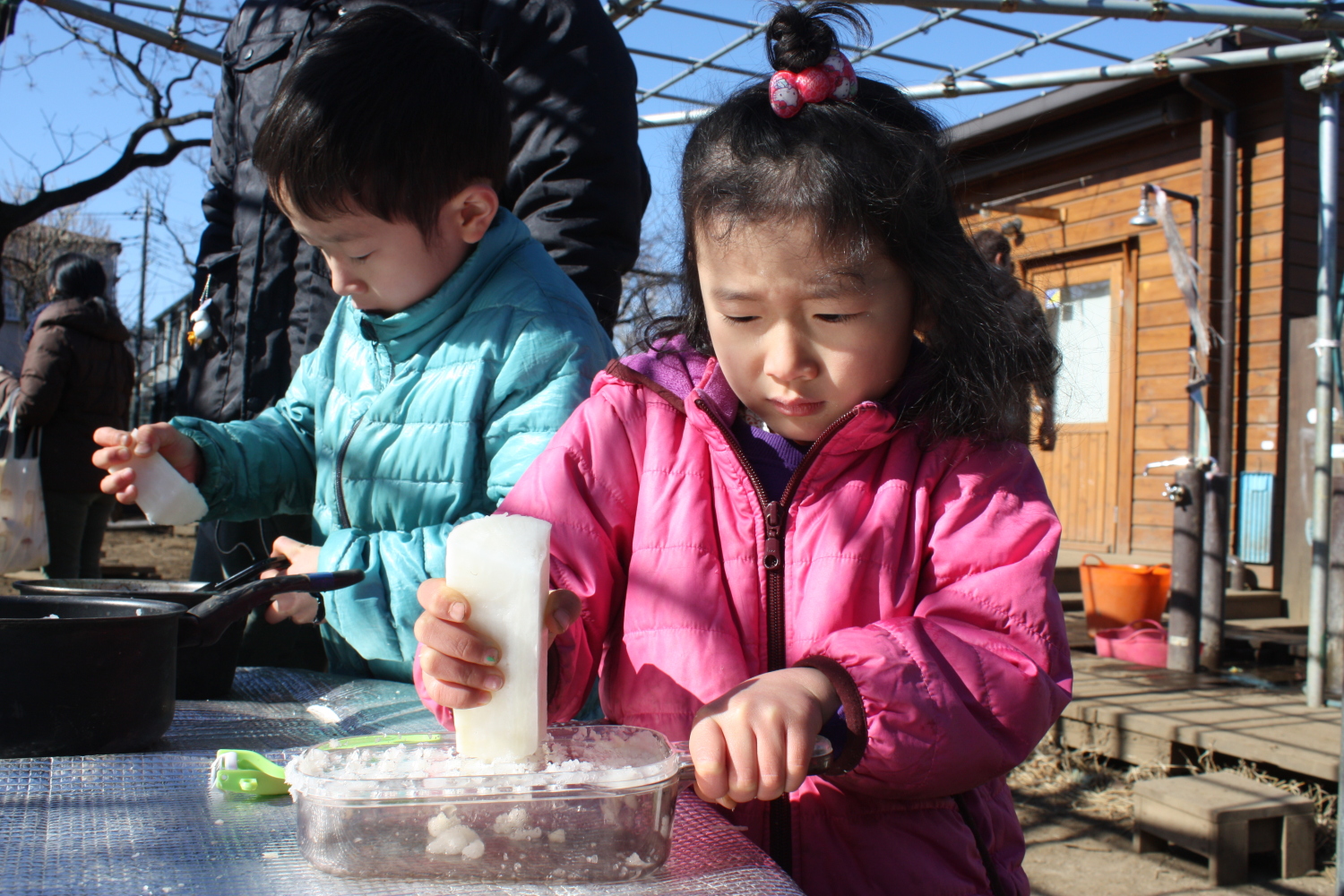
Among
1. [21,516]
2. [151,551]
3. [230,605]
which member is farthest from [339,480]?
[151,551]

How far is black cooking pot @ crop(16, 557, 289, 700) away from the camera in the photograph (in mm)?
1269

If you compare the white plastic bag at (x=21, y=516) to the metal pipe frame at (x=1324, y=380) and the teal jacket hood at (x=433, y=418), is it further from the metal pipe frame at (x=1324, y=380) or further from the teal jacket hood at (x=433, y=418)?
the metal pipe frame at (x=1324, y=380)

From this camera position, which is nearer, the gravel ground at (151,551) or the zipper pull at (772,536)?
the zipper pull at (772,536)

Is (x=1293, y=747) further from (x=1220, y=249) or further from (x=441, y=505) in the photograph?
(x=1220, y=249)

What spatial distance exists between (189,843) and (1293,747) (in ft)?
12.4

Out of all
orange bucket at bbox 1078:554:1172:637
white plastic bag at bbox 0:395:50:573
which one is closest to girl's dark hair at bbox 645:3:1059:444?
Result: white plastic bag at bbox 0:395:50:573

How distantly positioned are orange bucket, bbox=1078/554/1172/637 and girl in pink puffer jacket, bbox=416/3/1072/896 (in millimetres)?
4601

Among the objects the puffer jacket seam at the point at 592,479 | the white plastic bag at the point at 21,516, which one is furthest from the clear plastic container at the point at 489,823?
the white plastic bag at the point at 21,516

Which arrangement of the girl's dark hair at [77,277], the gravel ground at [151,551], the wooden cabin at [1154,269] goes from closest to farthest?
the girl's dark hair at [77,277] → the wooden cabin at [1154,269] → the gravel ground at [151,551]

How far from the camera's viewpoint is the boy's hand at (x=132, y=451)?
1421mm

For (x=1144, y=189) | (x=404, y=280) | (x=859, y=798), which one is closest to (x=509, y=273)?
(x=404, y=280)

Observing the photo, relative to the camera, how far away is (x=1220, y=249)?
7.08m

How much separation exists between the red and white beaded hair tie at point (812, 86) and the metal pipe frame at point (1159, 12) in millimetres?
1895

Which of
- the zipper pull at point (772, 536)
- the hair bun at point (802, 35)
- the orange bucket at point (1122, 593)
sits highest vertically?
the hair bun at point (802, 35)
